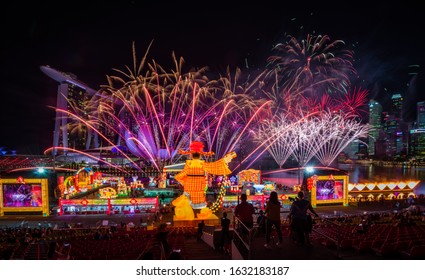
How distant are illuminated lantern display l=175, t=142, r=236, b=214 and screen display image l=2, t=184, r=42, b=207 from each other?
35.7ft

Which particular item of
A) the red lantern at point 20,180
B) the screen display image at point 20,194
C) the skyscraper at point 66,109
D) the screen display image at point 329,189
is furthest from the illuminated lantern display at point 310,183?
the skyscraper at point 66,109

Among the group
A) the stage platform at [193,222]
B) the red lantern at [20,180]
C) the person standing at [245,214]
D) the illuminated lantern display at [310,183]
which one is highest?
the person standing at [245,214]

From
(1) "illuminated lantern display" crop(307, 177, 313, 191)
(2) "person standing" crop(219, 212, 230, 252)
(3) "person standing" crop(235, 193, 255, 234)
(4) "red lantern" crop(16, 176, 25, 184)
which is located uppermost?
(3) "person standing" crop(235, 193, 255, 234)

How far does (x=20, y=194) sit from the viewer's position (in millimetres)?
19000

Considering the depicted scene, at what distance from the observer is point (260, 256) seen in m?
5.28

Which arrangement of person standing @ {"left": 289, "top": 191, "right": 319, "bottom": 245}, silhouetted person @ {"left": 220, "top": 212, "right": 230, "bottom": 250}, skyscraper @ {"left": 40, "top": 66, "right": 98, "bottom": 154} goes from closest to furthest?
person standing @ {"left": 289, "top": 191, "right": 319, "bottom": 245}
silhouetted person @ {"left": 220, "top": 212, "right": 230, "bottom": 250}
skyscraper @ {"left": 40, "top": 66, "right": 98, "bottom": 154}

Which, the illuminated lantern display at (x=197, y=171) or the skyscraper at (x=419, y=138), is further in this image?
the skyscraper at (x=419, y=138)

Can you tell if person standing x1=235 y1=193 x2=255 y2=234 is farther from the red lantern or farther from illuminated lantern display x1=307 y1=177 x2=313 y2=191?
the red lantern

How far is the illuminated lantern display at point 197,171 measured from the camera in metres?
14.7

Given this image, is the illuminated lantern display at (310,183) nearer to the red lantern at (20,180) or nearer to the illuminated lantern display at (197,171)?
the illuminated lantern display at (197,171)

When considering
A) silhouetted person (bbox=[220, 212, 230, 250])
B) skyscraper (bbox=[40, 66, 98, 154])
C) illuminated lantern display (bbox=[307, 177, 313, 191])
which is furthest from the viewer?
skyscraper (bbox=[40, 66, 98, 154])

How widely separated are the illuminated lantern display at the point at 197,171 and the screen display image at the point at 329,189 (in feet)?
32.1

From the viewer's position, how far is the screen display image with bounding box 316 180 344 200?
70.2 feet

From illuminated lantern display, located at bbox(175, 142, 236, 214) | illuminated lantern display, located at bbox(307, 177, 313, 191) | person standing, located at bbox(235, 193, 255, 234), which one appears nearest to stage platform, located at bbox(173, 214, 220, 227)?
illuminated lantern display, located at bbox(175, 142, 236, 214)
